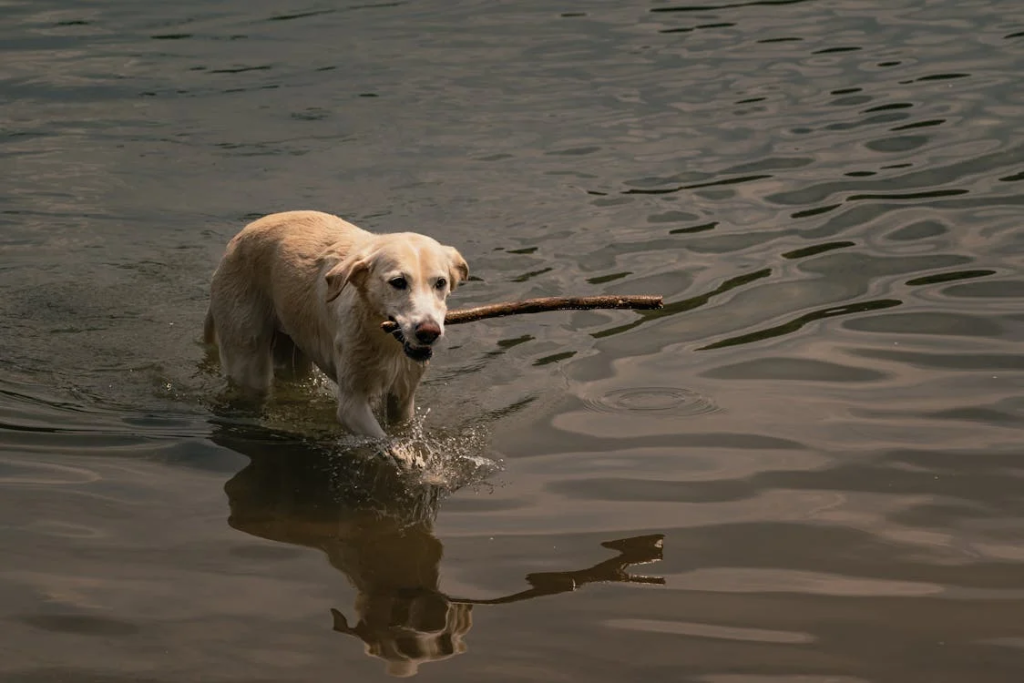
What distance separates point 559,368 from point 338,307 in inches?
75.1

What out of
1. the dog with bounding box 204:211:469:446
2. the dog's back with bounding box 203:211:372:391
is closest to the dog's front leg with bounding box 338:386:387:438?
the dog with bounding box 204:211:469:446

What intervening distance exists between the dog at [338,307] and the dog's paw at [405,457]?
0.12m

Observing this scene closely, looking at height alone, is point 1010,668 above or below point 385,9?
below

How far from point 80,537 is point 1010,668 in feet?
14.5

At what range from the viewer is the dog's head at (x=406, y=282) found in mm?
7355

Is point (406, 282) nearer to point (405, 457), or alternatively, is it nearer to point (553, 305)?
point (553, 305)

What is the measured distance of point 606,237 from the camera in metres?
12.3

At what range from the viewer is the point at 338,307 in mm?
8344

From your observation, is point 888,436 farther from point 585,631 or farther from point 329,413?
point 329,413

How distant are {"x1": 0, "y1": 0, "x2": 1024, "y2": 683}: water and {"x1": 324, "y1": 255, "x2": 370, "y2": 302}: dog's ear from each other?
1.06 metres

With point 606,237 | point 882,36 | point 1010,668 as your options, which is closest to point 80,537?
point 1010,668

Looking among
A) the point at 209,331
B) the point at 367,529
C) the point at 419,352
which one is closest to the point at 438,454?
the point at 419,352

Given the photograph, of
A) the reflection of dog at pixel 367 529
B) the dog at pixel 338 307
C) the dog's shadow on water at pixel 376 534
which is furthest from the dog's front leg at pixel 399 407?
the reflection of dog at pixel 367 529

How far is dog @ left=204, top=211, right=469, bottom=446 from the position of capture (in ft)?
24.8
